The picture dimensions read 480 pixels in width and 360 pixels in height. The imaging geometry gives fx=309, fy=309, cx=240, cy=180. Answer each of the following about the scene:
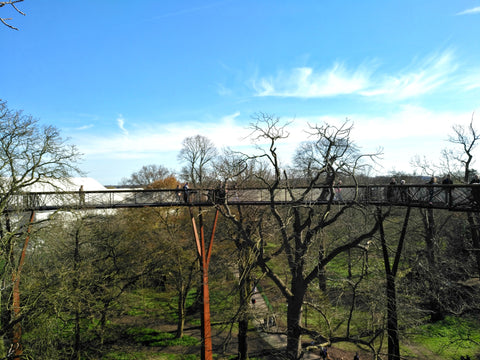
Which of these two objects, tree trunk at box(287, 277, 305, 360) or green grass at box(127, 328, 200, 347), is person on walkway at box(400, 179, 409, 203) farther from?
green grass at box(127, 328, 200, 347)

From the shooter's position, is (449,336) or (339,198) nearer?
(339,198)

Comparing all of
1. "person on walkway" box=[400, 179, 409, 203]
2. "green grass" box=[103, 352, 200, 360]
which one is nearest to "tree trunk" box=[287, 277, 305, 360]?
"person on walkway" box=[400, 179, 409, 203]

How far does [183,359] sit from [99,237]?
758 centimetres

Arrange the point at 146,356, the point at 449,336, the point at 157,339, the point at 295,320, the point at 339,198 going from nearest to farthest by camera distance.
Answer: the point at 295,320
the point at 339,198
the point at 449,336
the point at 146,356
the point at 157,339

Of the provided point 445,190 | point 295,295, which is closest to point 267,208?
point 295,295

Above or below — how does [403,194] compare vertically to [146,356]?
above

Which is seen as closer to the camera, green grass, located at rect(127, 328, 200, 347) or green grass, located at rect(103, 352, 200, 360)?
green grass, located at rect(103, 352, 200, 360)

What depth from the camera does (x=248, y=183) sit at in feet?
56.3

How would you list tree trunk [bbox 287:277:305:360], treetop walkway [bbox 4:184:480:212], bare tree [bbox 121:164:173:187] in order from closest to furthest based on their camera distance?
1. treetop walkway [bbox 4:184:480:212]
2. tree trunk [bbox 287:277:305:360]
3. bare tree [bbox 121:164:173:187]

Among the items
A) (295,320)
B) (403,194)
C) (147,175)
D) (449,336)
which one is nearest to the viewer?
(295,320)

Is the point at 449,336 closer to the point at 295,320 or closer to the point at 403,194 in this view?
the point at 403,194

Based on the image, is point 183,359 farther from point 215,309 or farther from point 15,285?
point 15,285

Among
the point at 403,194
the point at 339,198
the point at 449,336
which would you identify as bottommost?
the point at 449,336

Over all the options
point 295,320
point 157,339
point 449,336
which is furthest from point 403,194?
point 157,339
